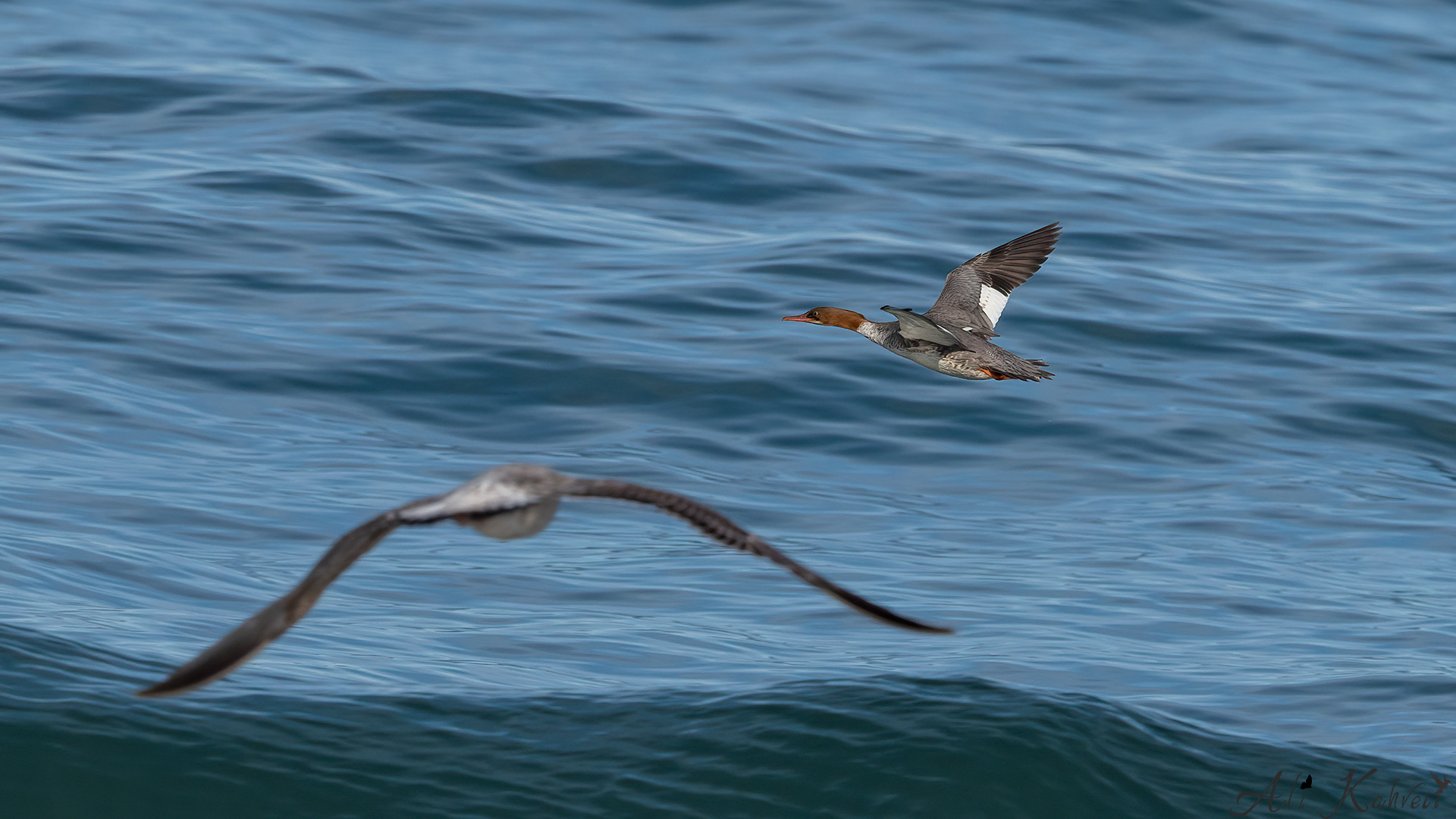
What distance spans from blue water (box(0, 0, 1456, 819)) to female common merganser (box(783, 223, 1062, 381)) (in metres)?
1.85

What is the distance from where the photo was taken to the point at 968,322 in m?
9.33

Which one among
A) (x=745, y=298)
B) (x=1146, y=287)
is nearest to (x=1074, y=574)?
(x=745, y=298)

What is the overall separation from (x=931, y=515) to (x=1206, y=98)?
14.9 meters

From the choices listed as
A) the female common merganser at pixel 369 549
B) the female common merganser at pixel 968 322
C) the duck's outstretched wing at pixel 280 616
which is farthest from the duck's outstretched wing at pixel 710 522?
the female common merganser at pixel 968 322

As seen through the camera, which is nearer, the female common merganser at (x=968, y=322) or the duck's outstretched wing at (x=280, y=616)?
the duck's outstretched wing at (x=280, y=616)

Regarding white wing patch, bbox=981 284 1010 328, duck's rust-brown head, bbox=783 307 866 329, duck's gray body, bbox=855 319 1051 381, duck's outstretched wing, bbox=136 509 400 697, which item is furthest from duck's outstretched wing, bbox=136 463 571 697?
white wing patch, bbox=981 284 1010 328

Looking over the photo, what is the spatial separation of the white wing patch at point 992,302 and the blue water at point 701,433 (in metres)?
1.89

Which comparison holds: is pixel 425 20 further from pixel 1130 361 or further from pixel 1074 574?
pixel 1074 574

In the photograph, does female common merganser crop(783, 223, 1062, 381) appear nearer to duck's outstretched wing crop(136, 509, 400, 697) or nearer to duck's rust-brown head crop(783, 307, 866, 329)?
duck's rust-brown head crop(783, 307, 866, 329)

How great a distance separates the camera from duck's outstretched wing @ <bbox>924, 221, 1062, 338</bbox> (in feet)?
31.2

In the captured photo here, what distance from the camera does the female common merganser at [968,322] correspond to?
838 cm

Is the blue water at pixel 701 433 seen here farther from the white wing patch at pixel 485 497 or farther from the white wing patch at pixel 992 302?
the white wing patch at pixel 485 497

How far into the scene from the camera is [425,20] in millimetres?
26578

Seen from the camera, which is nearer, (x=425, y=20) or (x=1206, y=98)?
(x=1206, y=98)
